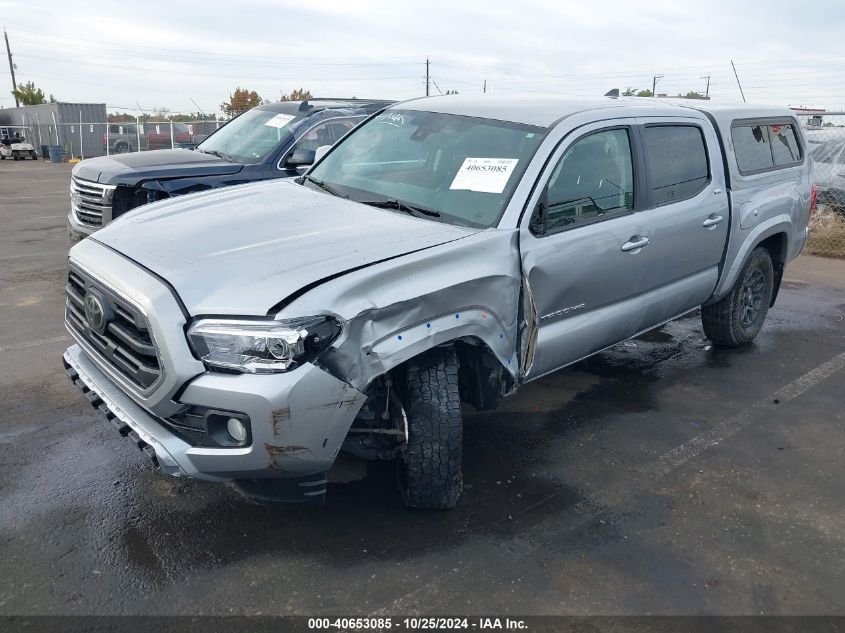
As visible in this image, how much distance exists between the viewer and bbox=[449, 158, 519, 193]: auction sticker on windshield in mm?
3564

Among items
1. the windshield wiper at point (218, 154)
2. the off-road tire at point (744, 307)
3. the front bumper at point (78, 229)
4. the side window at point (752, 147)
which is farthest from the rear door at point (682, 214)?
the front bumper at point (78, 229)

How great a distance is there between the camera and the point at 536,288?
3475 mm

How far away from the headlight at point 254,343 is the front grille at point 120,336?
0.23 metres

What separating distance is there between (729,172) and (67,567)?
15.3 feet

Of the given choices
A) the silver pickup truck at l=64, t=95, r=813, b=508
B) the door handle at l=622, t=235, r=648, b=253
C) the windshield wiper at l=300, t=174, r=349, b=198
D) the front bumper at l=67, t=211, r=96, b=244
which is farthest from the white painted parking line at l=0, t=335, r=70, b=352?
the door handle at l=622, t=235, r=648, b=253

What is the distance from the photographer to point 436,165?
3.88 meters

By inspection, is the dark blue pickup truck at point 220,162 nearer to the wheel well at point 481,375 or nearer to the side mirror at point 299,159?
the side mirror at point 299,159

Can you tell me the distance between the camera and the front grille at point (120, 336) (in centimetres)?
275

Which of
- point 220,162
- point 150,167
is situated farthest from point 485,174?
point 150,167

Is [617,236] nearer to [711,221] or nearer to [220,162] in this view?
[711,221]

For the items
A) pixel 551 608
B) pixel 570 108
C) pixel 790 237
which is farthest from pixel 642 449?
pixel 790 237

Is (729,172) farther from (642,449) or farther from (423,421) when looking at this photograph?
(423,421)

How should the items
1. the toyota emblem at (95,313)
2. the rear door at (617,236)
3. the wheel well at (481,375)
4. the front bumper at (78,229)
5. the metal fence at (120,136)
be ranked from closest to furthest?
the toyota emblem at (95,313)
the wheel well at (481,375)
the rear door at (617,236)
the front bumper at (78,229)
the metal fence at (120,136)

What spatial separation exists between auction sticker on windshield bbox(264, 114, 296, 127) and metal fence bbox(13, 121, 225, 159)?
722 inches
